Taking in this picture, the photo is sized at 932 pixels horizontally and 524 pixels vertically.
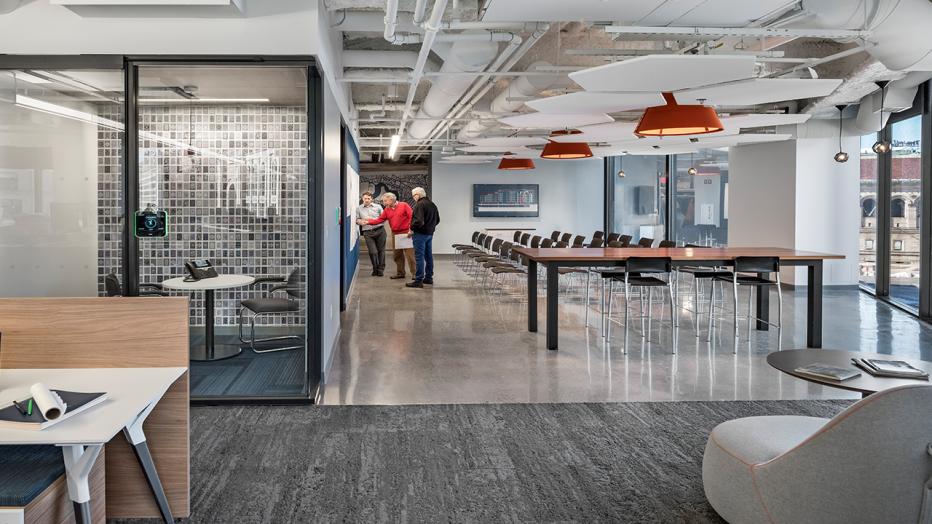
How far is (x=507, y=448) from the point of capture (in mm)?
4016

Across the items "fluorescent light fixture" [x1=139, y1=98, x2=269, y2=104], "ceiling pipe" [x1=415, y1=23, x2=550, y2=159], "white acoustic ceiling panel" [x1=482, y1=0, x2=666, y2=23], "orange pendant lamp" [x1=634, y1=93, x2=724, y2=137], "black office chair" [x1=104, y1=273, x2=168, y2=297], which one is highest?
"ceiling pipe" [x1=415, y1=23, x2=550, y2=159]

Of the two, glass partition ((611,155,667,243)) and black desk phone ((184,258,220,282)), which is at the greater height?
glass partition ((611,155,667,243))

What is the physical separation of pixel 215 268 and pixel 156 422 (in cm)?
268

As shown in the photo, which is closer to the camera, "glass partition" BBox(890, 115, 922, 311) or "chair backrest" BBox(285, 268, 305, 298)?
"chair backrest" BBox(285, 268, 305, 298)

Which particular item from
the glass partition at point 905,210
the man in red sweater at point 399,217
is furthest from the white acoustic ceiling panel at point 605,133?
the glass partition at point 905,210

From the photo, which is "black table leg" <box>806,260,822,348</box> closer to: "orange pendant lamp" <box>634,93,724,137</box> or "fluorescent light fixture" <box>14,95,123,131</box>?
"orange pendant lamp" <box>634,93,724,137</box>

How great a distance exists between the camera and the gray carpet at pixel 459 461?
10.5ft

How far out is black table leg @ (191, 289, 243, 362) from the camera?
5.95m

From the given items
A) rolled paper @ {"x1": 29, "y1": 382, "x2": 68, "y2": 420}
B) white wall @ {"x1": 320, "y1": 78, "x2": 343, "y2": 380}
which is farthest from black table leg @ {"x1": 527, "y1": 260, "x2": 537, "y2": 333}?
rolled paper @ {"x1": 29, "y1": 382, "x2": 68, "y2": 420}

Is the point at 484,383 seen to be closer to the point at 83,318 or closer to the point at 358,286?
the point at 83,318

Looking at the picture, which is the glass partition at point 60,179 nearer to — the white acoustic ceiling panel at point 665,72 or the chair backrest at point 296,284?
the chair backrest at point 296,284

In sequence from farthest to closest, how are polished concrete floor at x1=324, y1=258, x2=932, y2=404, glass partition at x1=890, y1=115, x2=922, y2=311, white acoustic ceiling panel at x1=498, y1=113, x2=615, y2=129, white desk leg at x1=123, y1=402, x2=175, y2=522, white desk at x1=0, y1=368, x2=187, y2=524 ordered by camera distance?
glass partition at x1=890, y1=115, x2=922, y2=311
white acoustic ceiling panel at x1=498, y1=113, x2=615, y2=129
polished concrete floor at x1=324, y1=258, x2=932, y2=404
white desk leg at x1=123, y1=402, x2=175, y2=522
white desk at x1=0, y1=368, x2=187, y2=524

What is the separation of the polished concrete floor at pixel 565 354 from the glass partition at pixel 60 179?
204 cm

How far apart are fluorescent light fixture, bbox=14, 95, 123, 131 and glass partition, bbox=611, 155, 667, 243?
13851 mm
